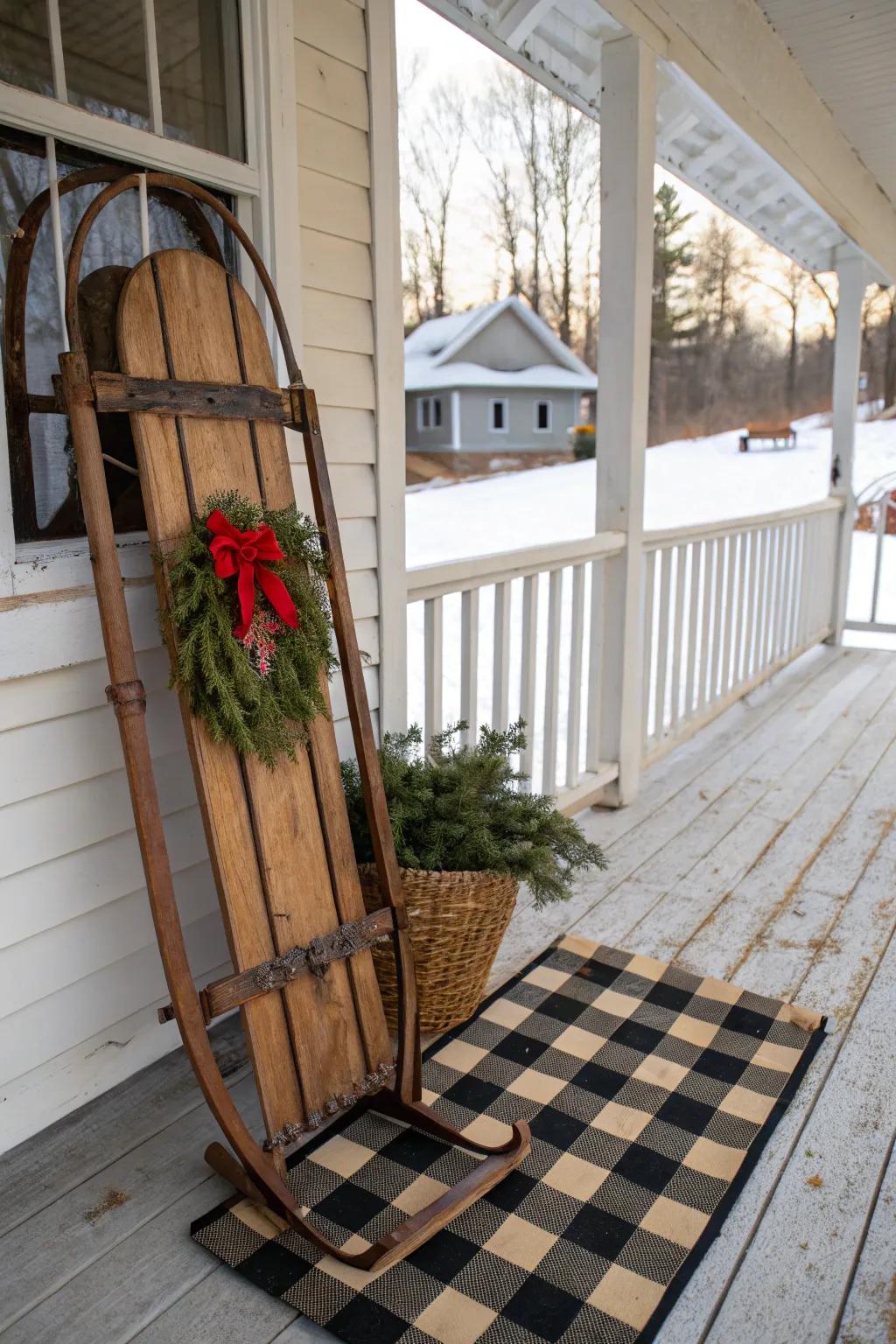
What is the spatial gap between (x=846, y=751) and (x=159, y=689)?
316 centimetres

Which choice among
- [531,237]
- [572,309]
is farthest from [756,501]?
[531,237]

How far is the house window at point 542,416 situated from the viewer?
30.9 ft

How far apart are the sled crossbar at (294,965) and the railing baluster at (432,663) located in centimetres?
78

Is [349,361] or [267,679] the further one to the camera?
[349,361]

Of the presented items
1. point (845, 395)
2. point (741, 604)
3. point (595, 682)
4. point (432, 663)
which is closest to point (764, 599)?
point (741, 604)

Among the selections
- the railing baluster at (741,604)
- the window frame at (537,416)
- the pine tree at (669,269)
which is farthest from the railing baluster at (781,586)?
the pine tree at (669,269)

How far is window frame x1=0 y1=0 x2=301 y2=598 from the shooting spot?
159 centimetres

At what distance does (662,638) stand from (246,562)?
102 inches

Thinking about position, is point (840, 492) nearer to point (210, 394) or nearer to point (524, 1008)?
point (524, 1008)

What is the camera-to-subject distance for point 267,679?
66.8 inches

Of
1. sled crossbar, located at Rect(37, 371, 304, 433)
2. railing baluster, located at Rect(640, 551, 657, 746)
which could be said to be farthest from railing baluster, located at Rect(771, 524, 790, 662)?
sled crossbar, located at Rect(37, 371, 304, 433)

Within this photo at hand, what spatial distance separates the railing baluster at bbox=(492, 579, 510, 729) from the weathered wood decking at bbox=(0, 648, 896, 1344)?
22.3 inches

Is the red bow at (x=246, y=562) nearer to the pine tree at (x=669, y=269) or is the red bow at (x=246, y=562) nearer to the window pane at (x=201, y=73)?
the window pane at (x=201, y=73)

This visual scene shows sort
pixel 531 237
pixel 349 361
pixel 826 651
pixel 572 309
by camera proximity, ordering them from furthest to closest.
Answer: pixel 572 309 → pixel 531 237 → pixel 826 651 → pixel 349 361
